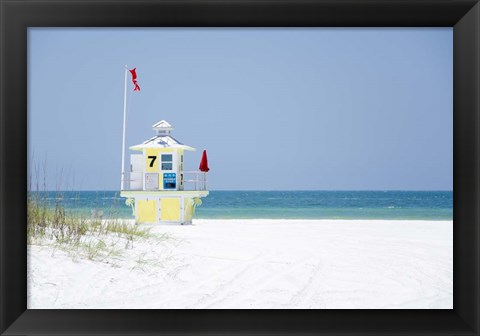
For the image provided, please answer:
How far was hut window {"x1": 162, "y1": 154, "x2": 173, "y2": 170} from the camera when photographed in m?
9.05

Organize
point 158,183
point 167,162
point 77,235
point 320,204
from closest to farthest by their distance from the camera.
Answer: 1. point 77,235
2. point 158,183
3. point 167,162
4. point 320,204

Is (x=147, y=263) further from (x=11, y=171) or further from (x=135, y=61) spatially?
(x=135, y=61)

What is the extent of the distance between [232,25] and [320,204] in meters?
18.6

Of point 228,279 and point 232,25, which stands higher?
point 232,25

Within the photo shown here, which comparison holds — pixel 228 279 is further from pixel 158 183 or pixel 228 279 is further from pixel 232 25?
pixel 158 183

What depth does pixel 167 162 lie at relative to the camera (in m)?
9.05

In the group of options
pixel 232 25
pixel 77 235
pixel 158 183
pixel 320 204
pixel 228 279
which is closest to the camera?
pixel 232 25

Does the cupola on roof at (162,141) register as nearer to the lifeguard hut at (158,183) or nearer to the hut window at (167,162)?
the lifeguard hut at (158,183)

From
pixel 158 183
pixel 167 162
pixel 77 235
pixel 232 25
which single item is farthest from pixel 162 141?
pixel 232 25

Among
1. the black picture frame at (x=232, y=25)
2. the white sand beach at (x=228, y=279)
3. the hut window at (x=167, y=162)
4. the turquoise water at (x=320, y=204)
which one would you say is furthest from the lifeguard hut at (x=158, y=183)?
the turquoise water at (x=320, y=204)

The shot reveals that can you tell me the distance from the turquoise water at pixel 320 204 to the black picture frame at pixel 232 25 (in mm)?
14025

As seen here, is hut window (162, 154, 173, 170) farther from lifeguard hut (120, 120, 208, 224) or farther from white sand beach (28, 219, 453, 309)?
white sand beach (28, 219, 453, 309)

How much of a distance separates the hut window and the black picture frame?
20.5 ft

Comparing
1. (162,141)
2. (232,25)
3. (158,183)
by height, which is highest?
(232,25)
